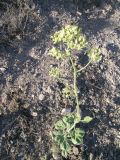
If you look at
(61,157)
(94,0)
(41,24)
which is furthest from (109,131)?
(94,0)

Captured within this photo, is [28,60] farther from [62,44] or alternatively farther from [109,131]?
[109,131]

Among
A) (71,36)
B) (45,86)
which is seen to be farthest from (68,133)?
(71,36)

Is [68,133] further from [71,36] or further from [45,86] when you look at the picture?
[71,36]

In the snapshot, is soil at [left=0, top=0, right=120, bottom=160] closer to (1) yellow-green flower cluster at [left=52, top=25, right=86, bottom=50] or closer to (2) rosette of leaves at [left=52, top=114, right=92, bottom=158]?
(2) rosette of leaves at [left=52, top=114, right=92, bottom=158]

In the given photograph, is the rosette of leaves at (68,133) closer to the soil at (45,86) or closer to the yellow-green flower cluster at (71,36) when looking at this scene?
the soil at (45,86)

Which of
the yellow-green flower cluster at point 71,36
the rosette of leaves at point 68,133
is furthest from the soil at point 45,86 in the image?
the yellow-green flower cluster at point 71,36
